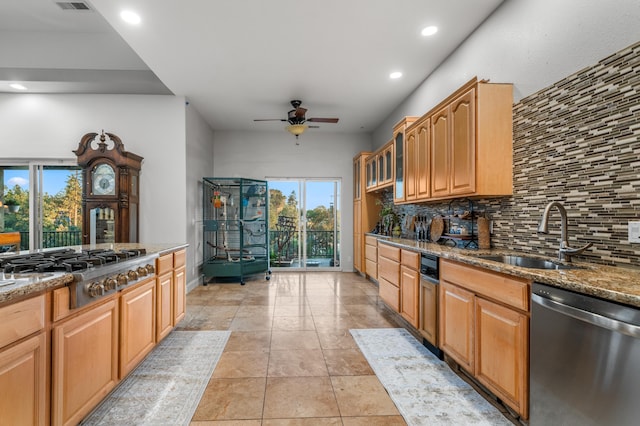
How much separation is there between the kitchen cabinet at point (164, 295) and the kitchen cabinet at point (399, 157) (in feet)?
9.40

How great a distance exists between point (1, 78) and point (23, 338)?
487 centimetres

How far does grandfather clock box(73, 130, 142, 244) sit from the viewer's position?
429 cm

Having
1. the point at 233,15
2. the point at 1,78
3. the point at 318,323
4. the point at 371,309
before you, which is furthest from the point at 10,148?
the point at 371,309

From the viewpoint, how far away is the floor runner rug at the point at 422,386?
1.91 metres

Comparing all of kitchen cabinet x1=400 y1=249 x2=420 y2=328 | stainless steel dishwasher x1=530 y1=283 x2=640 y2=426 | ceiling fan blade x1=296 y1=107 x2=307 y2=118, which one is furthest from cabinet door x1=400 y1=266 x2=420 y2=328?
ceiling fan blade x1=296 y1=107 x2=307 y2=118

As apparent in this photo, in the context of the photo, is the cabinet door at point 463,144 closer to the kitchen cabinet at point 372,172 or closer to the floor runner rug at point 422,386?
the floor runner rug at point 422,386

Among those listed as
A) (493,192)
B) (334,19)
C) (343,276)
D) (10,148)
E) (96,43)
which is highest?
(96,43)

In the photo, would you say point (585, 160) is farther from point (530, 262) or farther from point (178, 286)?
point (178, 286)

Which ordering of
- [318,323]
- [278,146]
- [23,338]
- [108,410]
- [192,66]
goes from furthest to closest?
[278,146]
[192,66]
[318,323]
[108,410]
[23,338]

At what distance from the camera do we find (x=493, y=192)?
8.66 feet

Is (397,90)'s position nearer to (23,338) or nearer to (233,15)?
(233,15)

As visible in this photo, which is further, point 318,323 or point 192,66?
point 192,66

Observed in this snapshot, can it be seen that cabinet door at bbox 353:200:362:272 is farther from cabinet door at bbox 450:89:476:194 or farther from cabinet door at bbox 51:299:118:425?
cabinet door at bbox 51:299:118:425

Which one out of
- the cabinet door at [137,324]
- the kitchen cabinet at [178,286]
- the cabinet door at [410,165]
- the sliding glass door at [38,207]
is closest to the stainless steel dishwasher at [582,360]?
the cabinet door at [137,324]
